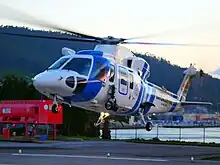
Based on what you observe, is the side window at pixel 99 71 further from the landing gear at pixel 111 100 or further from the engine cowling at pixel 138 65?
the engine cowling at pixel 138 65

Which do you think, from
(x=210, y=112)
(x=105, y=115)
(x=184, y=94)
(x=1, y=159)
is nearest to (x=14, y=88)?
(x=184, y=94)

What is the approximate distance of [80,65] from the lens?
85.2 ft

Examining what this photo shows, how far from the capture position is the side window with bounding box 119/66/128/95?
28277mm

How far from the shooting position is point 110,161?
61.2ft

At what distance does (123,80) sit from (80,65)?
3.34 meters

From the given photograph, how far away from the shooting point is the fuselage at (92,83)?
24.7 meters

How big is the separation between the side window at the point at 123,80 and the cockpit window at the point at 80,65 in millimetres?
2576

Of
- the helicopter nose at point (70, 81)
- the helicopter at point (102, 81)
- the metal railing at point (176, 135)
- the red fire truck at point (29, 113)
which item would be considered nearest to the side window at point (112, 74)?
the helicopter at point (102, 81)

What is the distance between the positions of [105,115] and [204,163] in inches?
458

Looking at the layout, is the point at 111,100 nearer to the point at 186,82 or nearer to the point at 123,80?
the point at 123,80

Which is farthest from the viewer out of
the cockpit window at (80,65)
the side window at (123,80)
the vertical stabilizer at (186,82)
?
the vertical stabilizer at (186,82)

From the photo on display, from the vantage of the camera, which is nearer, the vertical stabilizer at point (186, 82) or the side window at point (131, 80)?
the side window at point (131, 80)

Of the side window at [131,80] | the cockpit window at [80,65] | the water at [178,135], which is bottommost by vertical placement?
the water at [178,135]

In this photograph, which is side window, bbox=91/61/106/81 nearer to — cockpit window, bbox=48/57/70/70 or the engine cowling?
cockpit window, bbox=48/57/70/70
